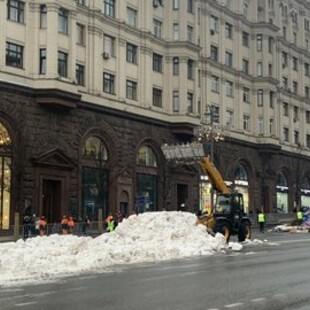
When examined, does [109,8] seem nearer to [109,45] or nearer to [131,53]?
[109,45]

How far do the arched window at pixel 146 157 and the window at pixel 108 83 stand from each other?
225 inches

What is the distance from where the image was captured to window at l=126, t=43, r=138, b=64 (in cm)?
5359

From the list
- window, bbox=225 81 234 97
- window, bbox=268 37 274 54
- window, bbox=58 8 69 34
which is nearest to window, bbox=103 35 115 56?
window, bbox=58 8 69 34

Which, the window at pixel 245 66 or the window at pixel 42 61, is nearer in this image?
the window at pixel 42 61

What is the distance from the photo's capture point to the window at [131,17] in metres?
54.1

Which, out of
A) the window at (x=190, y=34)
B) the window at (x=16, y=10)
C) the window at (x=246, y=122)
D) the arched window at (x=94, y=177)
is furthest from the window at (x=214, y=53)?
the window at (x=16, y=10)

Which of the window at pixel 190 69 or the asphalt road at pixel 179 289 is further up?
the window at pixel 190 69

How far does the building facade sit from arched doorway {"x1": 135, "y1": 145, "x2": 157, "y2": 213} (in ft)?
0.39

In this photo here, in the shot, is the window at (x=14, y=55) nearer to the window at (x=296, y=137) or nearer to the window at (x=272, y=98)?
the window at (x=272, y=98)

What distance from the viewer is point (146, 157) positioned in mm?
54875

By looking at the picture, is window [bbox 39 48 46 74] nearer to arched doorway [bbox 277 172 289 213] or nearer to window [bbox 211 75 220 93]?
window [bbox 211 75 220 93]

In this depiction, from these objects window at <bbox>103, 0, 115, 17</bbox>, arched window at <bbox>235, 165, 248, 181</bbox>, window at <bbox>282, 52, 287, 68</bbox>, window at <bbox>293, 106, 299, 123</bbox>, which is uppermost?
window at <bbox>282, 52, 287, 68</bbox>

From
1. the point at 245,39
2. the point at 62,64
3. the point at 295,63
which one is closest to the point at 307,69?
the point at 295,63

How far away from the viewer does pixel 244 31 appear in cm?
7194
